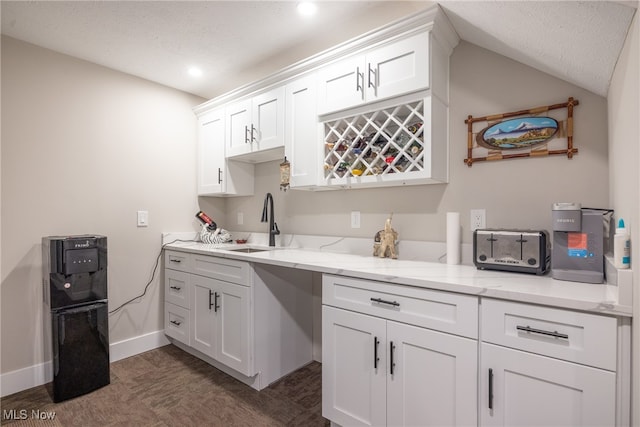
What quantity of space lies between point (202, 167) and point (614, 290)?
3.01 m

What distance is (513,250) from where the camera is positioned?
147 cm

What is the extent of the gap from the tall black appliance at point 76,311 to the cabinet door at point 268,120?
1.31 metres

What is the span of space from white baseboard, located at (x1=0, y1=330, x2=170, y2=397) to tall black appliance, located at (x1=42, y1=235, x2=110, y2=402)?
0.36 metres

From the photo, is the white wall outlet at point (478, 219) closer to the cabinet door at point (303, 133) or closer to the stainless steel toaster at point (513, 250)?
the stainless steel toaster at point (513, 250)

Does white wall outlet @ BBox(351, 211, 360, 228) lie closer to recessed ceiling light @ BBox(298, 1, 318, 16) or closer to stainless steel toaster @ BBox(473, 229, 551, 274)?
stainless steel toaster @ BBox(473, 229, 551, 274)

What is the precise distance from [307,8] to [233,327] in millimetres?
2043

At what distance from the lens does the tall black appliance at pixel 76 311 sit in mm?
2010

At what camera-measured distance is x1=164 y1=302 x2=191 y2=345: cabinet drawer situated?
8.48ft

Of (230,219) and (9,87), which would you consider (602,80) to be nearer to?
(230,219)

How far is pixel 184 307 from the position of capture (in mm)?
2604

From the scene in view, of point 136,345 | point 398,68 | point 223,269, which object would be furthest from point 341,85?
point 136,345

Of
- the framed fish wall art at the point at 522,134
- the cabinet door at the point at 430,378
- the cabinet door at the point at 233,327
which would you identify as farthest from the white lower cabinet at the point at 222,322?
the framed fish wall art at the point at 522,134

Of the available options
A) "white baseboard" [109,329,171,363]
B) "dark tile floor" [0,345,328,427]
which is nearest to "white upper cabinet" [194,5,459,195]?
"dark tile floor" [0,345,328,427]

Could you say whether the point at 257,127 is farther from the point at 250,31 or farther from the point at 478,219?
the point at 478,219
